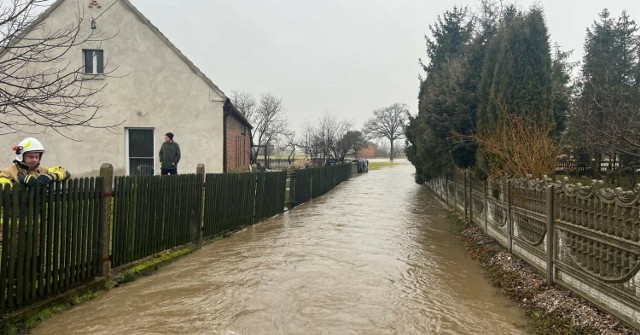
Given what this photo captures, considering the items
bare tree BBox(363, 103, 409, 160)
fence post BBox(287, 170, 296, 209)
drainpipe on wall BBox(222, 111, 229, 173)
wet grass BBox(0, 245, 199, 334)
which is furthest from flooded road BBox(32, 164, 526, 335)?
bare tree BBox(363, 103, 409, 160)

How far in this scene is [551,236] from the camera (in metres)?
5.42

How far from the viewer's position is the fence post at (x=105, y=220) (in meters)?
5.73

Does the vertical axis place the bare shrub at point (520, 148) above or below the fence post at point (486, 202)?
above

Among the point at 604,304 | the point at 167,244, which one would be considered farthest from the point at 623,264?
the point at 167,244

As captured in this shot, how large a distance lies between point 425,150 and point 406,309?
43.3 feet

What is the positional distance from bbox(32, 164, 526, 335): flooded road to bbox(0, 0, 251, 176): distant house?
761cm

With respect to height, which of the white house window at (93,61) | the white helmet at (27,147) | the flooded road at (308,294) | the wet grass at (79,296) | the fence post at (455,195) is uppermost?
the white house window at (93,61)

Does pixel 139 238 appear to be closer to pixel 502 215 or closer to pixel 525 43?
pixel 502 215

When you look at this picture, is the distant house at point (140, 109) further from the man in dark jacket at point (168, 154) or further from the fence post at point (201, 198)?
the fence post at point (201, 198)

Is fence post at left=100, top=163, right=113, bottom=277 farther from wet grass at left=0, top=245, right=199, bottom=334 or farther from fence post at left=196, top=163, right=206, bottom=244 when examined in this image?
fence post at left=196, top=163, right=206, bottom=244

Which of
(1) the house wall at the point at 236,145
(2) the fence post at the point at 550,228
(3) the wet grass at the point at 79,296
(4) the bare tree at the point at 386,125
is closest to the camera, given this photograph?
(3) the wet grass at the point at 79,296

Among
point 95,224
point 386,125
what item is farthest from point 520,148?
point 386,125

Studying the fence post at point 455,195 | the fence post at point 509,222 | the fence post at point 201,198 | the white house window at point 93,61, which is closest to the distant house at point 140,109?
the white house window at point 93,61

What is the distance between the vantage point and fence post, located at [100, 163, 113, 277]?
5.73 m
